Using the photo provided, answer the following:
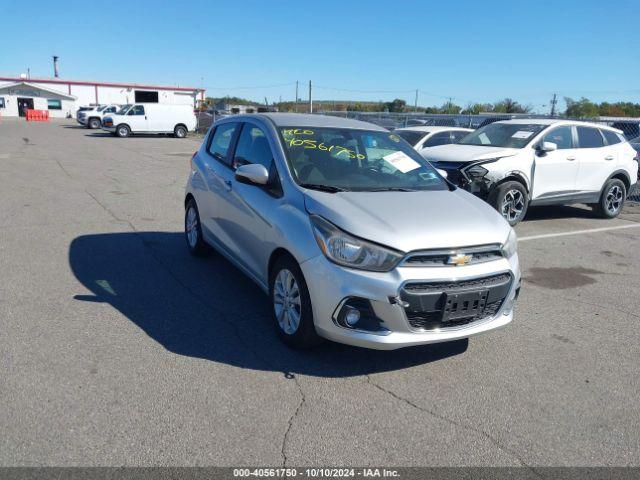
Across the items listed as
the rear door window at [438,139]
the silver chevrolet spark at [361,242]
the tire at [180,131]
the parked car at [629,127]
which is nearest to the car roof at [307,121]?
the silver chevrolet spark at [361,242]

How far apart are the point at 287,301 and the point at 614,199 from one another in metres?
8.66

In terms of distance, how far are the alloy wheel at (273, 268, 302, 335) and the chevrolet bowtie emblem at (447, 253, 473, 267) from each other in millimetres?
1100

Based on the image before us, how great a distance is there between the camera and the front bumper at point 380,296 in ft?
11.6

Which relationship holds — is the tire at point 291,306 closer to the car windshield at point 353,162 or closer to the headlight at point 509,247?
the car windshield at point 353,162

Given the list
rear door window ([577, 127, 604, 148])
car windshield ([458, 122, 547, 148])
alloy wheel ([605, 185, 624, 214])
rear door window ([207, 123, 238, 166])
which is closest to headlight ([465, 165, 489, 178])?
car windshield ([458, 122, 547, 148])

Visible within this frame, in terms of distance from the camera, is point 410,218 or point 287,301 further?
point 287,301

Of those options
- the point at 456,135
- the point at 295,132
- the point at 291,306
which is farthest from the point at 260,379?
the point at 456,135

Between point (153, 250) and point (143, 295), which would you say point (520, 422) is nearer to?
point (143, 295)

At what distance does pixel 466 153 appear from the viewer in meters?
9.01

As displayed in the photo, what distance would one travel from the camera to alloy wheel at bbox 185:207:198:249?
6395mm

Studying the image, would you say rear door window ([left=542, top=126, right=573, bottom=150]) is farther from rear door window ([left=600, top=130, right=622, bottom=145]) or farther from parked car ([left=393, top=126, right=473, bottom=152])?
parked car ([left=393, top=126, right=473, bottom=152])

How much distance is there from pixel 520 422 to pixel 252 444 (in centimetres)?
166

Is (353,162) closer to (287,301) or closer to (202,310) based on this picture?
(287,301)

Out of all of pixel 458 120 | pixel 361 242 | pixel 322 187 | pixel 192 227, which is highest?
pixel 458 120
